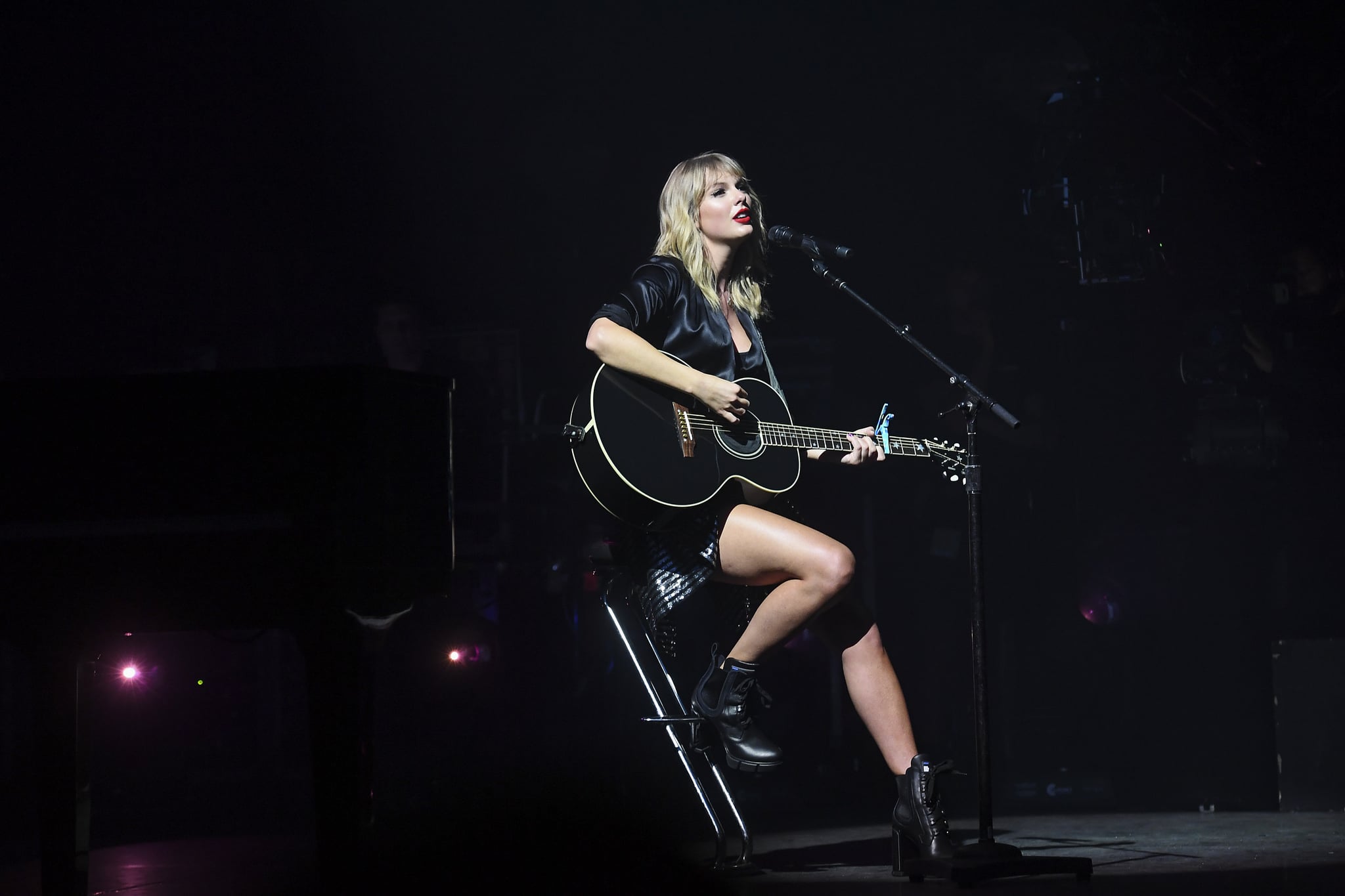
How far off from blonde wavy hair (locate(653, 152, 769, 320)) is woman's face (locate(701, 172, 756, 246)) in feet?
0.04

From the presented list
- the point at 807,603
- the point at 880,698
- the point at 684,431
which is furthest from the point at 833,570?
the point at 684,431

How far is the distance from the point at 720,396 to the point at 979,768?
1132 millimetres

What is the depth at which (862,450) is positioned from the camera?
3479mm

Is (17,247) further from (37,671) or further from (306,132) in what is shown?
(37,671)

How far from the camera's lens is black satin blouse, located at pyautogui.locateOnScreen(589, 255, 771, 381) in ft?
11.1

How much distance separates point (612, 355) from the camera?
10.6 ft

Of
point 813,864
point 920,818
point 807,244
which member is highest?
point 807,244

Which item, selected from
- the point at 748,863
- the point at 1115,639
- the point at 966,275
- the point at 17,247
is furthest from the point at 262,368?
the point at 1115,639

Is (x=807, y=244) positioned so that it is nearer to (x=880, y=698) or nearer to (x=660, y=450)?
(x=660, y=450)

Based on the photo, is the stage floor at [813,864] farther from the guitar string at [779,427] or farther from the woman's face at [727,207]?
the woman's face at [727,207]

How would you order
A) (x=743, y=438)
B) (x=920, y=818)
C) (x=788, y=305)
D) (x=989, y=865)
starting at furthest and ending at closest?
(x=788, y=305) → (x=743, y=438) → (x=920, y=818) → (x=989, y=865)

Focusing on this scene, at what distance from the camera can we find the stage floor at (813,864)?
116 inches

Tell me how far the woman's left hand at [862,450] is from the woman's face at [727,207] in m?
0.66

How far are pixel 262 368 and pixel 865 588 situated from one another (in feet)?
11.2
